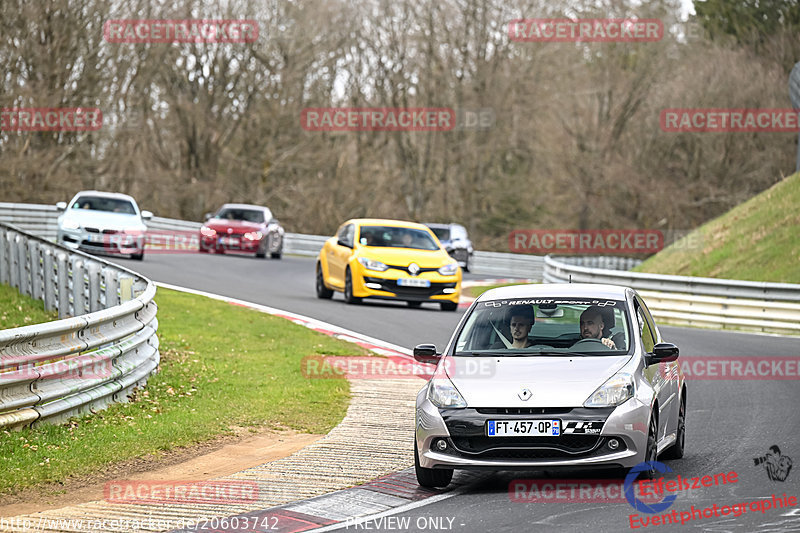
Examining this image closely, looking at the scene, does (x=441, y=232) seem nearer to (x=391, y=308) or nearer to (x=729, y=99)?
(x=391, y=308)

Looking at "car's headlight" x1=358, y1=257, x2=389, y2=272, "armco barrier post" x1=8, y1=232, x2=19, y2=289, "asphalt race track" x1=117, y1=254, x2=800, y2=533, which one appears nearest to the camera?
"asphalt race track" x1=117, y1=254, x2=800, y2=533

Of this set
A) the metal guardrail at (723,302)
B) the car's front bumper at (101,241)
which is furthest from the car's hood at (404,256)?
the car's front bumper at (101,241)

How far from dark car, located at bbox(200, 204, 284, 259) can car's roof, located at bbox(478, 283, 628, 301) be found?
26.1 meters

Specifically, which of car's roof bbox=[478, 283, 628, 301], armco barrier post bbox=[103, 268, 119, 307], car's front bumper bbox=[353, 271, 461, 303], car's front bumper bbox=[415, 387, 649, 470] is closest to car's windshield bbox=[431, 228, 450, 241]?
car's front bumper bbox=[353, 271, 461, 303]

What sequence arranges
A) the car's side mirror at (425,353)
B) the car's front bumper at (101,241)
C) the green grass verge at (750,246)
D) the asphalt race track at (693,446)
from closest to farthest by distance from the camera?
the asphalt race track at (693,446) < the car's side mirror at (425,353) < the car's front bumper at (101,241) < the green grass verge at (750,246)

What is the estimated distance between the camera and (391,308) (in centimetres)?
2314

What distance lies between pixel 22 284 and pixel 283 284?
1019 centimetres

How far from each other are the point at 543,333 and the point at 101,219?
21.2 m

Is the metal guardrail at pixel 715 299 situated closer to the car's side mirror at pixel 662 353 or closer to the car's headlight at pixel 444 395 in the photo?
the car's side mirror at pixel 662 353

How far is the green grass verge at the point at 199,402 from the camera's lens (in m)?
9.12

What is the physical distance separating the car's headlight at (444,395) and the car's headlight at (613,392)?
85 cm

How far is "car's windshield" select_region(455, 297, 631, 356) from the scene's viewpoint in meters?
9.07

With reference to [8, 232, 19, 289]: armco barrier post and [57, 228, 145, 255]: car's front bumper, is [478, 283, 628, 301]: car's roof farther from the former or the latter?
[57, 228, 145, 255]: car's front bumper

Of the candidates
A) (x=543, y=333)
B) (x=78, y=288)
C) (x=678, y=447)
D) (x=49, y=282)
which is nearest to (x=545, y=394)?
(x=543, y=333)
